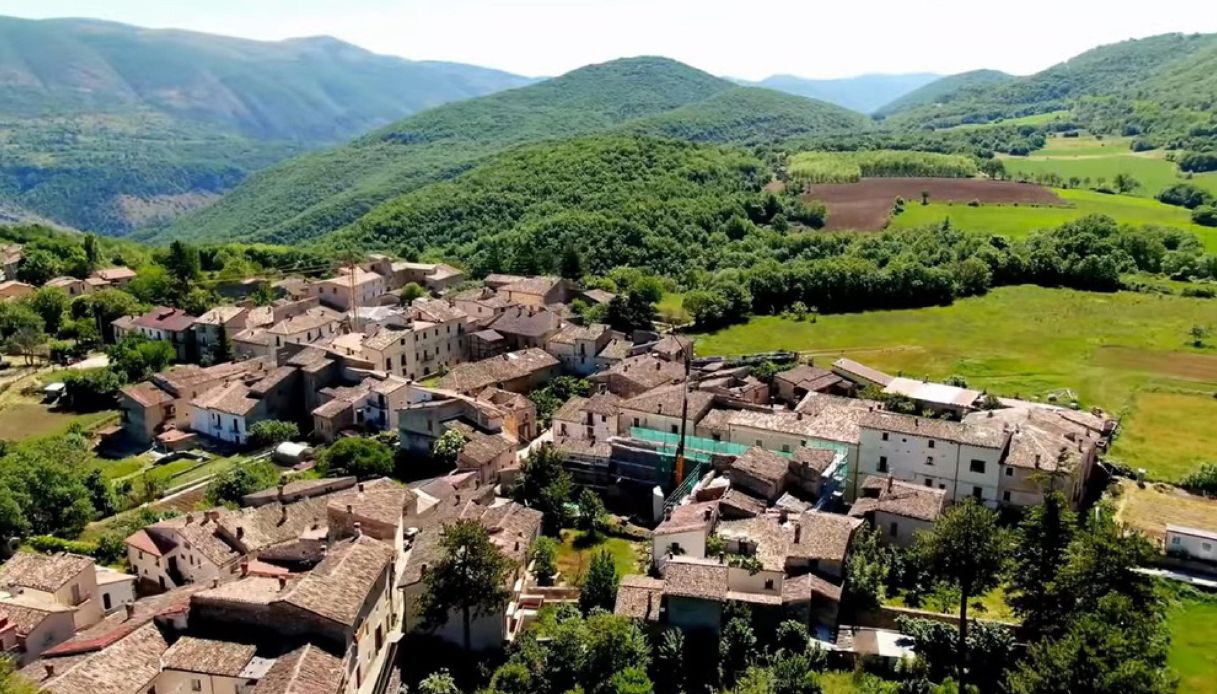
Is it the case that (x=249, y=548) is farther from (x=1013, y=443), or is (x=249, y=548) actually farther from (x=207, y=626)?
(x=1013, y=443)

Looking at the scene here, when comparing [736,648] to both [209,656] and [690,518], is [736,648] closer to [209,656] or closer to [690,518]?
[690,518]

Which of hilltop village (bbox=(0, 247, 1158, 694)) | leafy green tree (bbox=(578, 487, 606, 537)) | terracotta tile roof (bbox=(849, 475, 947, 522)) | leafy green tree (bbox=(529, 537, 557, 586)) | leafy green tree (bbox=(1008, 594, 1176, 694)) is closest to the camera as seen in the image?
leafy green tree (bbox=(1008, 594, 1176, 694))

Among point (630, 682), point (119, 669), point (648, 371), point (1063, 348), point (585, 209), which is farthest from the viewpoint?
point (585, 209)

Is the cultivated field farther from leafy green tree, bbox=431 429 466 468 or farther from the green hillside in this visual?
leafy green tree, bbox=431 429 466 468

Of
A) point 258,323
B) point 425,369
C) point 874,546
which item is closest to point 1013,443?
point 874,546

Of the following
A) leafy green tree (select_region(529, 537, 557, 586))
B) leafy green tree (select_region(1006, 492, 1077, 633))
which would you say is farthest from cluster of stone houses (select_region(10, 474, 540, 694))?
leafy green tree (select_region(1006, 492, 1077, 633))

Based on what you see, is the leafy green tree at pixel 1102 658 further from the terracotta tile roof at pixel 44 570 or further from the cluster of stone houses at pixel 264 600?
the terracotta tile roof at pixel 44 570

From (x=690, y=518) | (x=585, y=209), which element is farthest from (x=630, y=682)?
(x=585, y=209)
